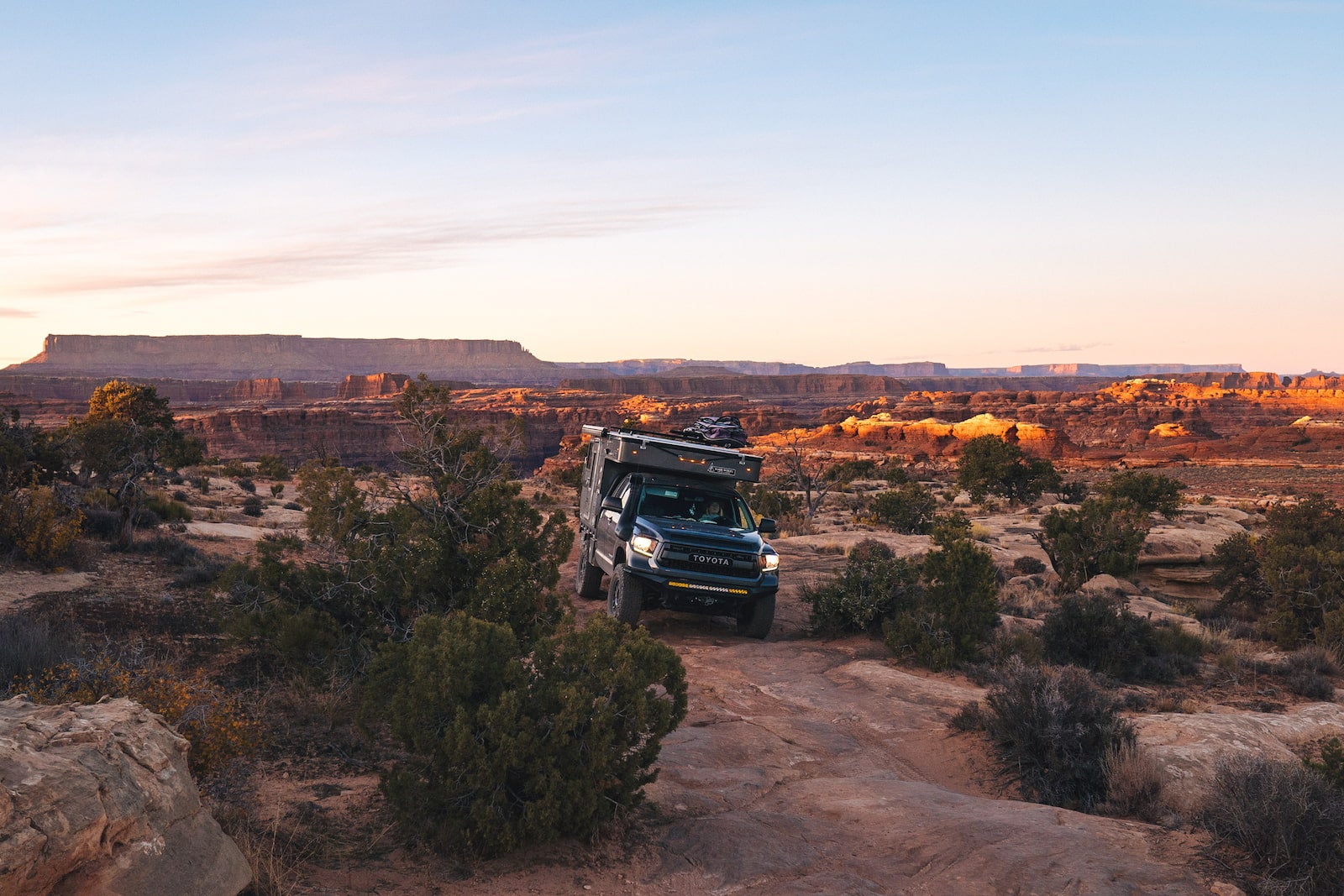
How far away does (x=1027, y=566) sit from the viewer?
64.8ft

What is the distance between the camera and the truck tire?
11633 millimetres

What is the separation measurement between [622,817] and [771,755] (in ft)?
6.85

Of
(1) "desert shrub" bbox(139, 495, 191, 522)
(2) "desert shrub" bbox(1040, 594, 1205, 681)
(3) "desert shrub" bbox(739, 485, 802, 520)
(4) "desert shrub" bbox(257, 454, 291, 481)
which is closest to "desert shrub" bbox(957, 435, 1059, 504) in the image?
(3) "desert shrub" bbox(739, 485, 802, 520)

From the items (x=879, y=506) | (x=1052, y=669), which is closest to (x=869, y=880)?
(x=1052, y=669)

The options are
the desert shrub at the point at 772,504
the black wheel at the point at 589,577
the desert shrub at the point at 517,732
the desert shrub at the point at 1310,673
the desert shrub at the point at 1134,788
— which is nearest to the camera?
the desert shrub at the point at 517,732

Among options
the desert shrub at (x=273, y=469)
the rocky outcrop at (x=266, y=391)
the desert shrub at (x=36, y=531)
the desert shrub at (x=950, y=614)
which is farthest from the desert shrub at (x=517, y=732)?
the rocky outcrop at (x=266, y=391)

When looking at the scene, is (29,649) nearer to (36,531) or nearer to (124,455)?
(36,531)

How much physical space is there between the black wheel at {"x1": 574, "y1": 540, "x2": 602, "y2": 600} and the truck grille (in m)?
3.09

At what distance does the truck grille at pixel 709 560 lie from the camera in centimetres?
1102

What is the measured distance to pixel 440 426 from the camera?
9.58 metres

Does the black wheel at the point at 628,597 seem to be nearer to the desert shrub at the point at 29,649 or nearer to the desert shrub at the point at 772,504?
the desert shrub at the point at 29,649

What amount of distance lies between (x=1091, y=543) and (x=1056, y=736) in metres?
12.8

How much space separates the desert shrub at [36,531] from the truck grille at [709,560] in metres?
8.63

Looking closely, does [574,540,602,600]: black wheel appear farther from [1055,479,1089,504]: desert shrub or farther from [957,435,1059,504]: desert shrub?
[1055,479,1089,504]: desert shrub
